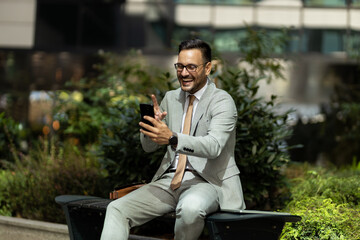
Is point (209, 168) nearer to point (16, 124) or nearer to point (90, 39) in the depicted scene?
point (16, 124)

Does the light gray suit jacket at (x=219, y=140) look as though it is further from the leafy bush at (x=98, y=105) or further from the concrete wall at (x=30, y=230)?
the leafy bush at (x=98, y=105)

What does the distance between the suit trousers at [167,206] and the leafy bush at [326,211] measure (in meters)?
1.03

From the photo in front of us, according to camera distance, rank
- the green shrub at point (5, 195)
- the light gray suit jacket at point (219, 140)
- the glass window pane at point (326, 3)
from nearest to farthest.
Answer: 1. the light gray suit jacket at point (219, 140)
2. the green shrub at point (5, 195)
3. the glass window pane at point (326, 3)

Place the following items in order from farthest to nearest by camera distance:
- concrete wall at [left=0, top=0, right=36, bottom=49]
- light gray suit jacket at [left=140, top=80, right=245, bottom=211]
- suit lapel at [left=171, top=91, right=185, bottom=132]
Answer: concrete wall at [left=0, top=0, right=36, bottom=49]
suit lapel at [left=171, top=91, right=185, bottom=132]
light gray suit jacket at [left=140, top=80, right=245, bottom=211]

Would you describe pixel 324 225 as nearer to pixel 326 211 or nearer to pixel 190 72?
pixel 326 211

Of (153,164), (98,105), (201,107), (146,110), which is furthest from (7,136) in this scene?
(146,110)

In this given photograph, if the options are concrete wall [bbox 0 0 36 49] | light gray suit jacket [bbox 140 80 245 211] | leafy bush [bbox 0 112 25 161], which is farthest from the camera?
concrete wall [bbox 0 0 36 49]

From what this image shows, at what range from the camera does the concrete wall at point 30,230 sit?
5.24 meters

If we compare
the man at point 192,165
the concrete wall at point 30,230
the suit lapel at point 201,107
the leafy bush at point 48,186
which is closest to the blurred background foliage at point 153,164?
the leafy bush at point 48,186

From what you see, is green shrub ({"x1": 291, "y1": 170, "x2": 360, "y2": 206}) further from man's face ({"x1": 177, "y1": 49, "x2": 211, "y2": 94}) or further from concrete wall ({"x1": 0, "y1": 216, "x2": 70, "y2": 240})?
concrete wall ({"x1": 0, "y1": 216, "x2": 70, "y2": 240})

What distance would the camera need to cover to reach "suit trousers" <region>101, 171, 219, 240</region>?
3516 millimetres

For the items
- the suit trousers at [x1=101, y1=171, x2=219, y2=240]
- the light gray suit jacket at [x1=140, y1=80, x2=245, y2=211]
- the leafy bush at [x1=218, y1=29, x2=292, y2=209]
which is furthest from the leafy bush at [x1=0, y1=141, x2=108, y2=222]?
the light gray suit jacket at [x1=140, y1=80, x2=245, y2=211]

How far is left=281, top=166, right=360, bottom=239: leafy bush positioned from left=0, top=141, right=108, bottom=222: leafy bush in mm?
2192

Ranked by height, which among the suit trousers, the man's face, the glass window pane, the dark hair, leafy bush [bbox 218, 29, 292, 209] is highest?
the glass window pane
